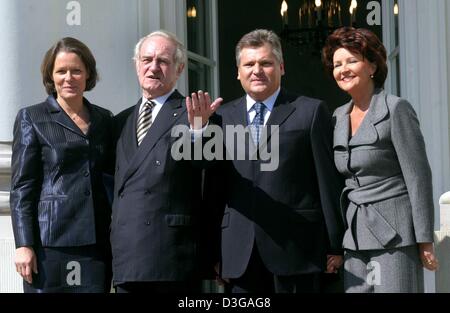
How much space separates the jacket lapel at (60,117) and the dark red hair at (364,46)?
52.4 inches

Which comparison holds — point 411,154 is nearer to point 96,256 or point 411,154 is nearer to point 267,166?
point 267,166

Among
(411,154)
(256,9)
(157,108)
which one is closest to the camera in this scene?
(411,154)

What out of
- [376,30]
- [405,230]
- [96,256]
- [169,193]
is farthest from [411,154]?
[376,30]

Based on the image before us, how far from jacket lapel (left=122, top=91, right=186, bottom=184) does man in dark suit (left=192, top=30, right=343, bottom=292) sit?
0.20m

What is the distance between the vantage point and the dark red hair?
209 inches

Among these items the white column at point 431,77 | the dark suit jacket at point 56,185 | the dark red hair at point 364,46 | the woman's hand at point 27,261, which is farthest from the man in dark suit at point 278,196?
the white column at point 431,77

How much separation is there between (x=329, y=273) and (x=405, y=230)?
1.46ft

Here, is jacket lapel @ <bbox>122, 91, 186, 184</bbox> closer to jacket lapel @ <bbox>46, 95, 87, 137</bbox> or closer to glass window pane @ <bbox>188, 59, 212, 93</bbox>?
jacket lapel @ <bbox>46, 95, 87, 137</bbox>

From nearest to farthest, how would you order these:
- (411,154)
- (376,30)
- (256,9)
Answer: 1. (411,154)
2. (376,30)
3. (256,9)

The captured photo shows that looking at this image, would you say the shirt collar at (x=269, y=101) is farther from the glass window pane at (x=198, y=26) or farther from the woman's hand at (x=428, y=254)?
the glass window pane at (x=198, y=26)

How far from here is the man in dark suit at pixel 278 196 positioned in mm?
5223
